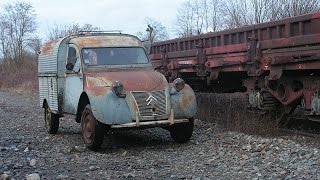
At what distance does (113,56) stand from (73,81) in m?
0.97

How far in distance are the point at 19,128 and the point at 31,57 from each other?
151ft

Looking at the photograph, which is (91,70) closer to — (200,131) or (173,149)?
(173,149)

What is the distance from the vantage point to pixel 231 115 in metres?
12.4

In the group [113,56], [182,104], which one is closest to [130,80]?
[182,104]

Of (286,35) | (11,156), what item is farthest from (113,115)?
(286,35)

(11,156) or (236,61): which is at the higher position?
(236,61)

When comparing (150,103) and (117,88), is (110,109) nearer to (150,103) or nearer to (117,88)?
(117,88)

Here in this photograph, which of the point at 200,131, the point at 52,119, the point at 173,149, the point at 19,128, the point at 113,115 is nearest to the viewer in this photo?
the point at 113,115

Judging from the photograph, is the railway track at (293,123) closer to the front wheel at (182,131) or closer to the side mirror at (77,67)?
the front wheel at (182,131)

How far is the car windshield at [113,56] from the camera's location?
10.1 meters

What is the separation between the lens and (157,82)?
9.31m

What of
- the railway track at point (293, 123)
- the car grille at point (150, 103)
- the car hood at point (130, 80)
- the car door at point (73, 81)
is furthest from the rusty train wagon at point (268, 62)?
the car door at point (73, 81)

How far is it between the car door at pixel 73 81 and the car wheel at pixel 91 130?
64 centimetres

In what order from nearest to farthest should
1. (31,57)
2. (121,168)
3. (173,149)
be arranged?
1. (121,168)
2. (173,149)
3. (31,57)
